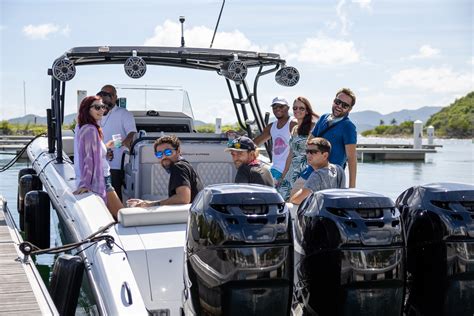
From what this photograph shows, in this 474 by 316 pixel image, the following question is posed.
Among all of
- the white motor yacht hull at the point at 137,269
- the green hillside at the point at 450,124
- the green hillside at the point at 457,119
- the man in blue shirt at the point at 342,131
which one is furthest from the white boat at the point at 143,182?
the green hillside at the point at 457,119

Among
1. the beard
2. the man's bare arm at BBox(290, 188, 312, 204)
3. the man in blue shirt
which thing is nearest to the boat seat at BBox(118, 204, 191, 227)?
the beard

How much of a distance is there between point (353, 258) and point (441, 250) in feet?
1.40

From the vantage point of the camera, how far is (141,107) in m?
7.19

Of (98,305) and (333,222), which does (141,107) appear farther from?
(333,222)

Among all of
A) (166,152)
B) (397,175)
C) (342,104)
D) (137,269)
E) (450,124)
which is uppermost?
(450,124)

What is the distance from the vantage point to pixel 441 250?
2727 mm

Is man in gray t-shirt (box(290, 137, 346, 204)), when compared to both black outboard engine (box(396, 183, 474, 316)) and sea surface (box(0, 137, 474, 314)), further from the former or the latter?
sea surface (box(0, 137, 474, 314))

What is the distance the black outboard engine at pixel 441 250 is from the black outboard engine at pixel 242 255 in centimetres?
61

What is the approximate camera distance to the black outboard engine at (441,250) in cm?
271

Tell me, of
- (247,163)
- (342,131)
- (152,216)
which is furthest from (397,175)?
(152,216)

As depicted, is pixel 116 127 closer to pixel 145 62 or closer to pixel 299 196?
pixel 145 62

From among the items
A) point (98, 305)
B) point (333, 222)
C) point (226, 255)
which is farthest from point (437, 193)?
point (98, 305)

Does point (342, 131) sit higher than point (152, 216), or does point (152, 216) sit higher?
point (342, 131)

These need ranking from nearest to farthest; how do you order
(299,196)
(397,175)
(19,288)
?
(299,196), (19,288), (397,175)
